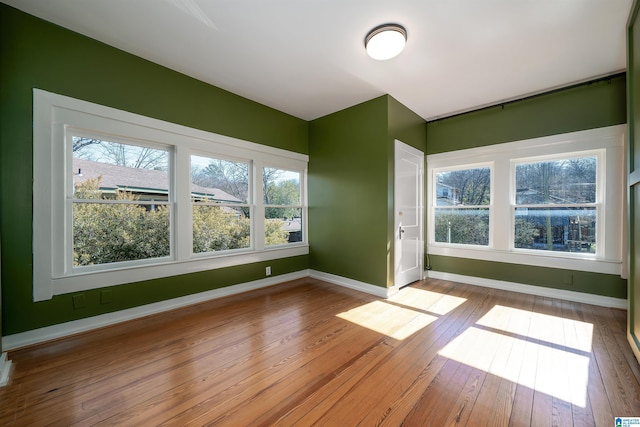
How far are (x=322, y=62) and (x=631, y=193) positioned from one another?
122 inches

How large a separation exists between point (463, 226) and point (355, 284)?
206cm

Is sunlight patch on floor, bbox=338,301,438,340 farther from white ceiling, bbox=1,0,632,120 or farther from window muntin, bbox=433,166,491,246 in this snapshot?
white ceiling, bbox=1,0,632,120

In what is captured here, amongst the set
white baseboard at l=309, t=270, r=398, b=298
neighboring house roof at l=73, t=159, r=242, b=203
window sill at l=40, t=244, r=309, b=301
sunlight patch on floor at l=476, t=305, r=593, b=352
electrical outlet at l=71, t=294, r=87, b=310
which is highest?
neighboring house roof at l=73, t=159, r=242, b=203

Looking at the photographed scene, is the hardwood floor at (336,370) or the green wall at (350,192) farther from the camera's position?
the green wall at (350,192)

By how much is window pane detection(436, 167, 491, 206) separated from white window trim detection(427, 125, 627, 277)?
0.36ft

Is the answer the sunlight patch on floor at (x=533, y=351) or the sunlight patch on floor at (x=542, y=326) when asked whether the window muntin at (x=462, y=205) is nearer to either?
the sunlight patch on floor at (x=542, y=326)

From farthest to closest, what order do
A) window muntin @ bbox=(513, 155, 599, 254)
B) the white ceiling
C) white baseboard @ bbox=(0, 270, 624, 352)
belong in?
1. window muntin @ bbox=(513, 155, 599, 254)
2. white baseboard @ bbox=(0, 270, 624, 352)
3. the white ceiling

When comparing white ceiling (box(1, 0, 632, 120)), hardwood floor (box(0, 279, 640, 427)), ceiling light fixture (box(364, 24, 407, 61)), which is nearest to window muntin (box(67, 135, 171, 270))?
hardwood floor (box(0, 279, 640, 427))

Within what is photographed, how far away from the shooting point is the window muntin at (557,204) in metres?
3.11

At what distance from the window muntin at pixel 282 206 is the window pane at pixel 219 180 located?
34 cm

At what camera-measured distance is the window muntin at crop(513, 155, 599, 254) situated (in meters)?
3.11

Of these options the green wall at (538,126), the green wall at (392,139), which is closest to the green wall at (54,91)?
the green wall at (392,139)

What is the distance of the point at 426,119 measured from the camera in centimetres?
429

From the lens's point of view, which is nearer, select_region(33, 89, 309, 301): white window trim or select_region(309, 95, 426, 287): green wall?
select_region(33, 89, 309, 301): white window trim
